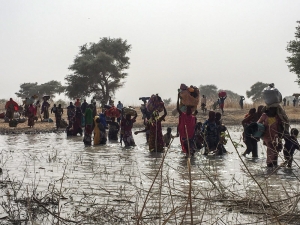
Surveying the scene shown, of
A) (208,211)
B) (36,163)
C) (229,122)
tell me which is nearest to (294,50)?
(229,122)

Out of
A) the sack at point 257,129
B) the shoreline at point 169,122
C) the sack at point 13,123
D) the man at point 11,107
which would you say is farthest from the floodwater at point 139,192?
the man at point 11,107

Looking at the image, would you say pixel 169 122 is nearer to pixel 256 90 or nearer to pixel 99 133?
pixel 99 133

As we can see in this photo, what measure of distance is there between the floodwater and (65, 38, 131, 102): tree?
134 feet

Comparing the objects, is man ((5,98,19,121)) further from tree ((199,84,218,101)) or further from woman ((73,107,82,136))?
tree ((199,84,218,101))

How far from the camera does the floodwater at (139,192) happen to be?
209 inches

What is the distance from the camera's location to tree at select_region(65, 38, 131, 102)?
53938mm

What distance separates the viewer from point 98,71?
5419cm

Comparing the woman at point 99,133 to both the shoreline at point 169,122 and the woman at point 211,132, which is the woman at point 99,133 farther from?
the shoreline at point 169,122

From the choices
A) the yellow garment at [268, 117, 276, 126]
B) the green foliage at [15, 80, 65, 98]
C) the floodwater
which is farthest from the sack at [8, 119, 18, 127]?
the green foliage at [15, 80, 65, 98]

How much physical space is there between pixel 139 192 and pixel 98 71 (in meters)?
48.2

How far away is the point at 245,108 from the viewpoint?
40.6 meters

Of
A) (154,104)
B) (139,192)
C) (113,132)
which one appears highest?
(154,104)

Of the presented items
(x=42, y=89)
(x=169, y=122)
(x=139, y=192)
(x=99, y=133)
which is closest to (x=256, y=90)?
(x=42, y=89)

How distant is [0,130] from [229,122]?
559 inches
